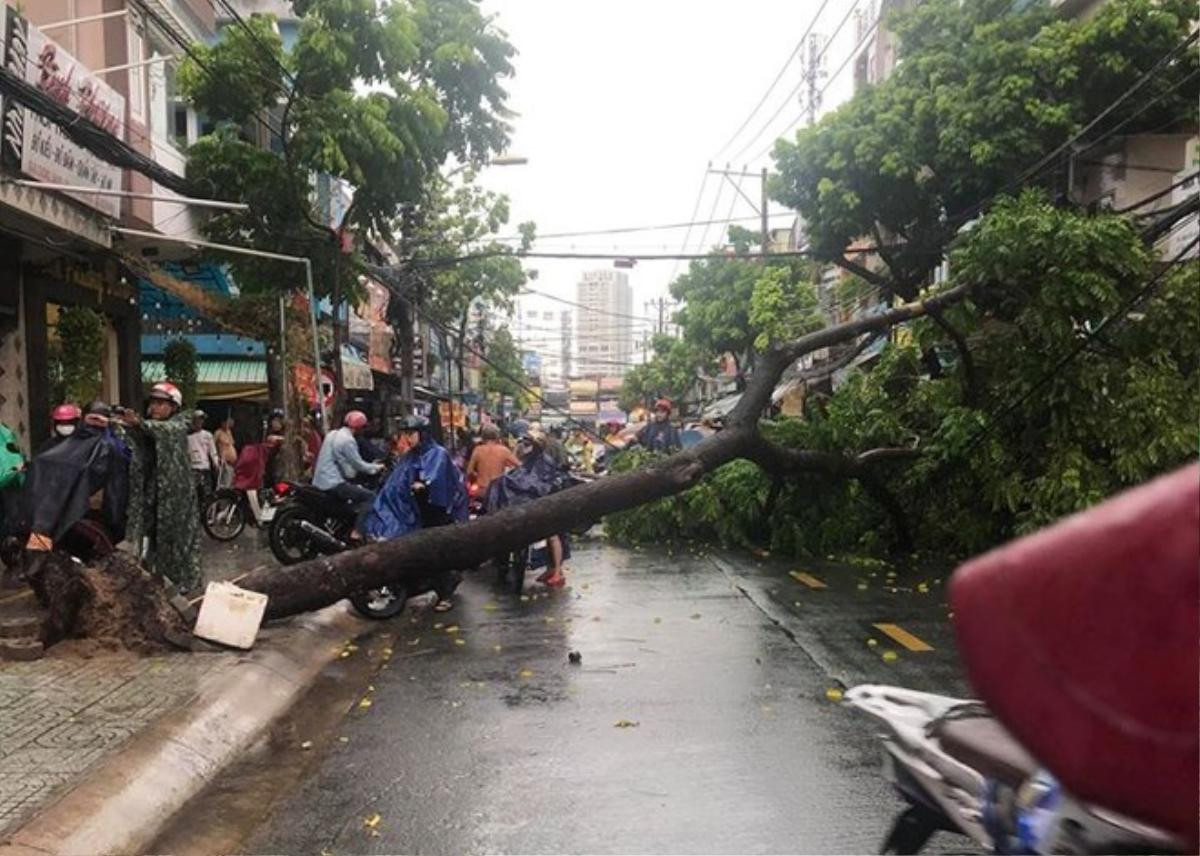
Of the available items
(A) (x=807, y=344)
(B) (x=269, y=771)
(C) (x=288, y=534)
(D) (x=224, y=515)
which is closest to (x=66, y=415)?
(C) (x=288, y=534)

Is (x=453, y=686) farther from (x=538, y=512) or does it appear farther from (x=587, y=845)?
(x=587, y=845)

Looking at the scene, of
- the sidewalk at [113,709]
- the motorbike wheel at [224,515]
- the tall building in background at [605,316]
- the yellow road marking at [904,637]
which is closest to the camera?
the sidewalk at [113,709]

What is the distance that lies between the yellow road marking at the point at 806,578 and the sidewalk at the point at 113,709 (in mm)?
5108

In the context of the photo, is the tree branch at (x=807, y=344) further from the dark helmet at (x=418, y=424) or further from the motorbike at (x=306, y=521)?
the motorbike at (x=306, y=521)

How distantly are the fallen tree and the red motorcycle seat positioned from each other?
7.23 meters

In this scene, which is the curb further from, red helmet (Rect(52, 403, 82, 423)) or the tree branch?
the tree branch

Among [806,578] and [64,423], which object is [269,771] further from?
[806,578]

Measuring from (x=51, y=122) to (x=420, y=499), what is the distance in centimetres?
551

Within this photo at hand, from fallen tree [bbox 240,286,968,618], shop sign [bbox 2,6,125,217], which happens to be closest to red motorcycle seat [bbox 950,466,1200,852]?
fallen tree [bbox 240,286,968,618]

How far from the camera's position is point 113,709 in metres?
5.94

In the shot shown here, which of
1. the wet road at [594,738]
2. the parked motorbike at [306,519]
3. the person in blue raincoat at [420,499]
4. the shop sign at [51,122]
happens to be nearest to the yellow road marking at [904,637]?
the wet road at [594,738]

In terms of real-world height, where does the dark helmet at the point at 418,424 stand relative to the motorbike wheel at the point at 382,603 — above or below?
above

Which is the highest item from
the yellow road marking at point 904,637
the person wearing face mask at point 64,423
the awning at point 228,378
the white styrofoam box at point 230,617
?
the awning at point 228,378

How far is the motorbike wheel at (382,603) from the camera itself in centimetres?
944
